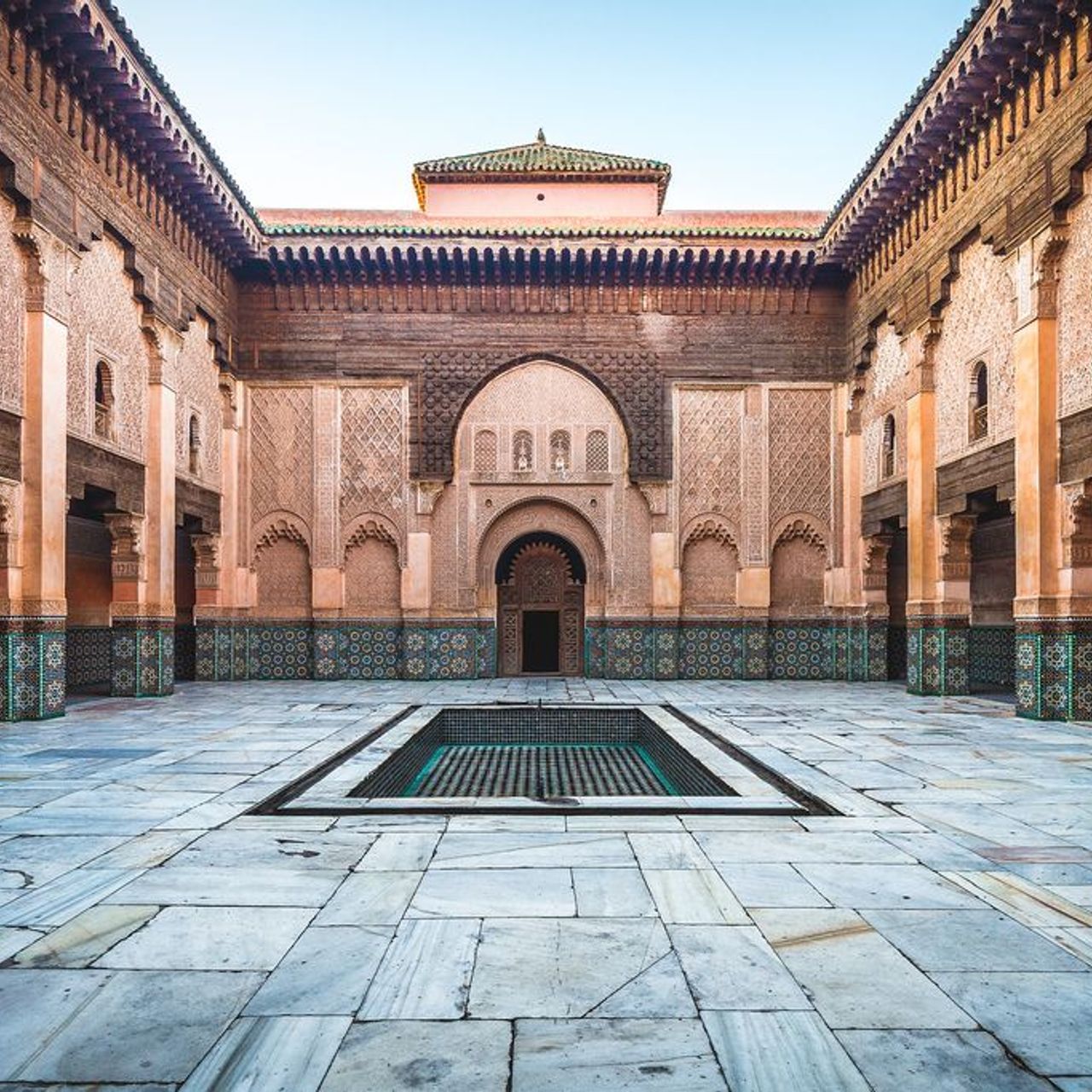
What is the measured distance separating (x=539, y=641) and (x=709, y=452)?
301 centimetres

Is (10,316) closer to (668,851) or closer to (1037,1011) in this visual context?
(668,851)

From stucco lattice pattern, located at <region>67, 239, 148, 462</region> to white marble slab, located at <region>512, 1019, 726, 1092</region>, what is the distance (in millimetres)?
6829

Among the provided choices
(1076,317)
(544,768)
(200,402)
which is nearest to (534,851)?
(544,768)

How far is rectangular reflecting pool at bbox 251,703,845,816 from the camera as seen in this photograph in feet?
12.1

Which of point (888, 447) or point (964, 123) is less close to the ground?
point (964, 123)

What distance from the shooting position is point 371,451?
1090 centimetres

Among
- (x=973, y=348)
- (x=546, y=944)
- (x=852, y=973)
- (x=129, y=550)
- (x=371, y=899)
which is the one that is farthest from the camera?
(x=129, y=550)

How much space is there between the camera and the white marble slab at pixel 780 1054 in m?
1.57

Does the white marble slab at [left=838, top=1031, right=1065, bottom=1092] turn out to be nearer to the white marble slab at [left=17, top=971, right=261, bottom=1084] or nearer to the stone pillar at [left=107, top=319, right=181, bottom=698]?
the white marble slab at [left=17, top=971, right=261, bottom=1084]

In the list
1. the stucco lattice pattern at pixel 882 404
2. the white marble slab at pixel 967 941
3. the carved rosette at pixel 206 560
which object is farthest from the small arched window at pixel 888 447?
the white marble slab at pixel 967 941

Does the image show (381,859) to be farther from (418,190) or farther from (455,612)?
(418,190)

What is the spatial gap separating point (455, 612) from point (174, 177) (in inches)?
207

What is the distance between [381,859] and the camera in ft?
9.66

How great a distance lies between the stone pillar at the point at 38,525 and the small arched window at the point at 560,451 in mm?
5474
